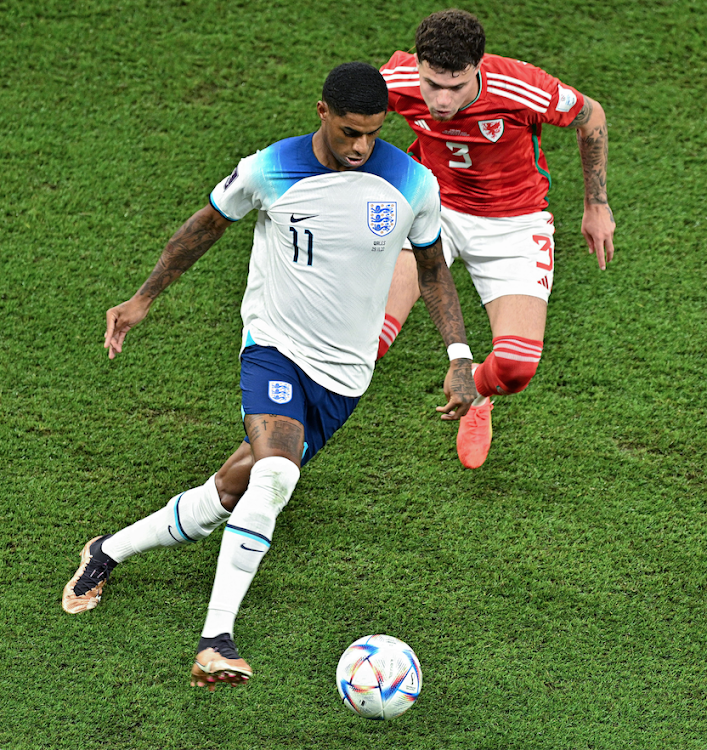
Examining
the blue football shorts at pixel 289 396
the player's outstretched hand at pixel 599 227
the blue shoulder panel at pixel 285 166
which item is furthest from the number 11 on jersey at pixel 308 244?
the player's outstretched hand at pixel 599 227

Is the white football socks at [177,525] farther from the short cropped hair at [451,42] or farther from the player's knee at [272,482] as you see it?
the short cropped hair at [451,42]

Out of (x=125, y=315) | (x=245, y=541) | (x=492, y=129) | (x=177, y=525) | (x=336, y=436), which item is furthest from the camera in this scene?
(x=336, y=436)

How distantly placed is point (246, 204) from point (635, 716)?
2841 millimetres

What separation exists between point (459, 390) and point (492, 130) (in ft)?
5.45

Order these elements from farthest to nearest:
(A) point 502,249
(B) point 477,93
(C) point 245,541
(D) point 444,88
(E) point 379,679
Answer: (A) point 502,249 < (B) point 477,93 < (D) point 444,88 < (E) point 379,679 < (C) point 245,541

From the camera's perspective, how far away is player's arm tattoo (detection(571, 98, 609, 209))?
507 centimetres

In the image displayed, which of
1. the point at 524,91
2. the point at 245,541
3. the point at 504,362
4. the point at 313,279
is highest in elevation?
the point at 524,91

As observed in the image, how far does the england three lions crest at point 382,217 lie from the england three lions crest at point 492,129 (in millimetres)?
1304

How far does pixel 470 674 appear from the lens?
14.8 feet

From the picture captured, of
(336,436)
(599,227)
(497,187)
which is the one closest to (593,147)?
(599,227)

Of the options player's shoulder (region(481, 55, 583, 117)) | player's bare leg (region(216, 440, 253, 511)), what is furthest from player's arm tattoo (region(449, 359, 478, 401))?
player's shoulder (region(481, 55, 583, 117))

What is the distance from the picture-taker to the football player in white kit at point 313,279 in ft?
12.1

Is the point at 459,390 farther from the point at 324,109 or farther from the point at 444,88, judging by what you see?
the point at 444,88

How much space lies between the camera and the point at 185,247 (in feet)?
13.5
